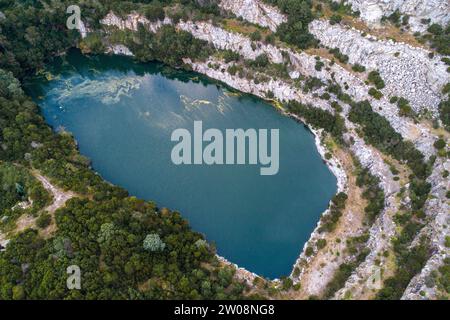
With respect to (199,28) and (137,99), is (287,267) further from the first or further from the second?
(199,28)

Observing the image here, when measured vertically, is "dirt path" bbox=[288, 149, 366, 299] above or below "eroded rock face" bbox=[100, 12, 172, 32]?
below

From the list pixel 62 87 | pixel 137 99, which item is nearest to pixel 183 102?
pixel 137 99

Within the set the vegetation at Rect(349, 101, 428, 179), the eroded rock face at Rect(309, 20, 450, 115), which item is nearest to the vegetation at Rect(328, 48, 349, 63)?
the eroded rock face at Rect(309, 20, 450, 115)

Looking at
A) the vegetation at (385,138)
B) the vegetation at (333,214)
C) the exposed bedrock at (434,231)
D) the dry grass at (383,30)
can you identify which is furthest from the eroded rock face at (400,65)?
the vegetation at (333,214)

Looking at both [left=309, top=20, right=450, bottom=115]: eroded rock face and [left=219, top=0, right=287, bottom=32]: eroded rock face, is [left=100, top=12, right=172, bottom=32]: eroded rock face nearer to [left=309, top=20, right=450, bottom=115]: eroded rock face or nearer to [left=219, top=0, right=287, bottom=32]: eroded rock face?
[left=219, top=0, right=287, bottom=32]: eroded rock face

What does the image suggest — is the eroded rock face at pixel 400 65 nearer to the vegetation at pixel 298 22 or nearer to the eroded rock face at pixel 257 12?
the vegetation at pixel 298 22

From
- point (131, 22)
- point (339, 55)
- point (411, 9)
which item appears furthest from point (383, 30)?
point (131, 22)
